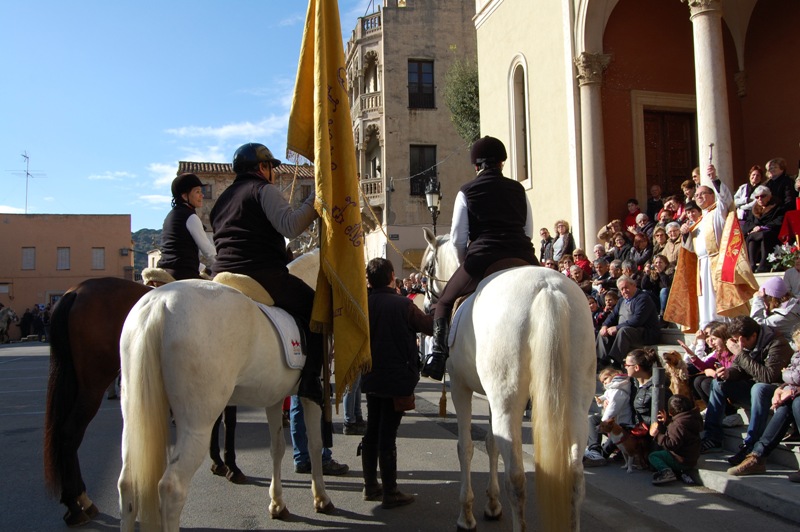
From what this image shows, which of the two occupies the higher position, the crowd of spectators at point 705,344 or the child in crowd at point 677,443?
the crowd of spectators at point 705,344

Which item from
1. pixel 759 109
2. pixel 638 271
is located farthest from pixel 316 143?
pixel 759 109

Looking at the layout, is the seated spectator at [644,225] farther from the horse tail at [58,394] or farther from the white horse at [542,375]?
the horse tail at [58,394]

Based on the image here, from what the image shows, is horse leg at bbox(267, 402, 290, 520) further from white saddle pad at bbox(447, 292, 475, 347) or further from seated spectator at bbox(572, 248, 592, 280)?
seated spectator at bbox(572, 248, 592, 280)

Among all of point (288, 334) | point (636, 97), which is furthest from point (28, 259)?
point (288, 334)

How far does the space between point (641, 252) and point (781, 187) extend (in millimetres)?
2277

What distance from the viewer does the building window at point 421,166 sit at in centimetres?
3284

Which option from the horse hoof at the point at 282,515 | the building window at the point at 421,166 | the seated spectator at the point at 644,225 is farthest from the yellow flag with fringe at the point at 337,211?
the building window at the point at 421,166

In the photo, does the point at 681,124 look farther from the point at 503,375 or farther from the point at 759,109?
the point at 503,375

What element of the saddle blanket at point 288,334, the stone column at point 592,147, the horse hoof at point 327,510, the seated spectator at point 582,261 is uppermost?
the stone column at point 592,147

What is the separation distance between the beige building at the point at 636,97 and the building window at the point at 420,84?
17672mm

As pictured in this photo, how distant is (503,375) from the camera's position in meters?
3.72

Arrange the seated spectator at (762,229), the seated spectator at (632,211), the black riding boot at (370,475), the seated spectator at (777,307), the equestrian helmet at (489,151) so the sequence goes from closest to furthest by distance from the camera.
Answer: the equestrian helmet at (489,151) → the black riding boot at (370,475) → the seated spectator at (777,307) → the seated spectator at (762,229) → the seated spectator at (632,211)

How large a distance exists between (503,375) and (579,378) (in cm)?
45

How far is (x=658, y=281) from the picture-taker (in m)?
9.65
